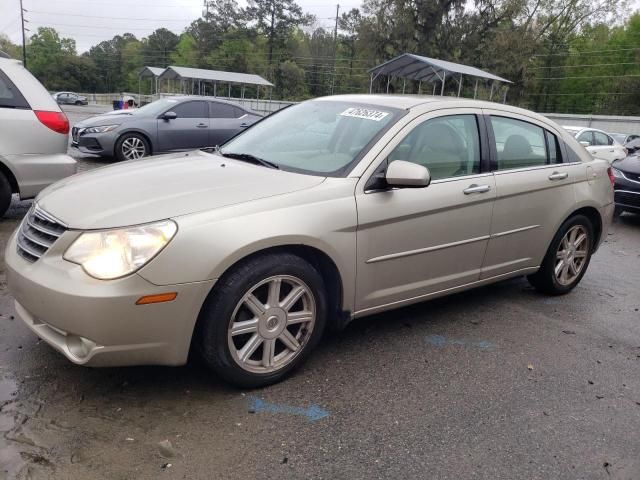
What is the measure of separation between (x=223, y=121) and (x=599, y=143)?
32.4ft

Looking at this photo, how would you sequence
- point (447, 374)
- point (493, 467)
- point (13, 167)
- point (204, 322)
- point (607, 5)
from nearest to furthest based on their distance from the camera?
point (493, 467)
point (204, 322)
point (447, 374)
point (13, 167)
point (607, 5)

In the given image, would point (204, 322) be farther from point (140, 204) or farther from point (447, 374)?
point (447, 374)

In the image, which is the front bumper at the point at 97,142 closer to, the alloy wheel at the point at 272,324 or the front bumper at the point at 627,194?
the alloy wheel at the point at 272,324

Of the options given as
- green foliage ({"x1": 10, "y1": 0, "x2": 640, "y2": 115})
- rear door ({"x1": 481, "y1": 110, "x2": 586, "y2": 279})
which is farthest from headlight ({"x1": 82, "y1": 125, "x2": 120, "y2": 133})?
green foliage ({"x1": 10, "y1": 0, "x2": 640, "y2": 115})

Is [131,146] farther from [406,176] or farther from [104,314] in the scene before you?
[104,314]

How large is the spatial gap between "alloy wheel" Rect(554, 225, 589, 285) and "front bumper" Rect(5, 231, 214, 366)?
3309 millimetres

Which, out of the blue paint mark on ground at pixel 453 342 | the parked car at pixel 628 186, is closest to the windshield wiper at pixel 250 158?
the blue paint mark on ground at pixel 453 342

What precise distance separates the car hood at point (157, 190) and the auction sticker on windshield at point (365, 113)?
2.40ft

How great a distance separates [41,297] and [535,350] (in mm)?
3043

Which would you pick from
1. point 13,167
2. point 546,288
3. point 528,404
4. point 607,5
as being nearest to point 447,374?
point 528,404

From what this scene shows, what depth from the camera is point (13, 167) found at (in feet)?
17.9

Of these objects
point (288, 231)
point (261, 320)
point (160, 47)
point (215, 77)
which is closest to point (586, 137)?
point (288, 231)

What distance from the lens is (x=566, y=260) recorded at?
15.7 ft

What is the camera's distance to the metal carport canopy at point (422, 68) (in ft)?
79.1
